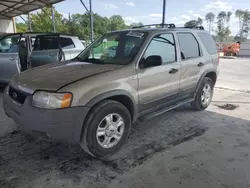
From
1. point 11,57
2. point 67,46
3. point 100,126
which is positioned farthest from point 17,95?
point 67,46

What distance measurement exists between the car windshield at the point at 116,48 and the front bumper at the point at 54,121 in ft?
3.66

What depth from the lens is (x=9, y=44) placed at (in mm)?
6234

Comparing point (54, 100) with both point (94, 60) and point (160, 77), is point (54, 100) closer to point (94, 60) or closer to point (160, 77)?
point (94, 60)

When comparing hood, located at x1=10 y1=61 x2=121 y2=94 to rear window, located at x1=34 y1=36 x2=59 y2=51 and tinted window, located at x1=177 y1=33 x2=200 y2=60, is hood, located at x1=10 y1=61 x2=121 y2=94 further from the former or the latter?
rear window, located at x1=34 y1=36 x2=59 y2=51

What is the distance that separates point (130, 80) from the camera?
301 centimetres

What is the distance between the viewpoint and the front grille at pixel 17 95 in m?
2.69

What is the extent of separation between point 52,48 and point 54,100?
4443mm

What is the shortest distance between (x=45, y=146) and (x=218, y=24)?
244 ft

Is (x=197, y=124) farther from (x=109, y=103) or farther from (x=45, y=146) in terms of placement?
(x=45, y=146)

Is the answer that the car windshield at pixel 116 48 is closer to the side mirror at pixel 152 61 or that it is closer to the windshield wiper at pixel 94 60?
the windshield wiper at pixel 94 60

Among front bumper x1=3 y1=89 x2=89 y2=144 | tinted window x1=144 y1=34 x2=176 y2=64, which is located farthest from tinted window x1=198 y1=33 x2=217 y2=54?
front bumper x1=3 y1=89 x2=89 y2=144

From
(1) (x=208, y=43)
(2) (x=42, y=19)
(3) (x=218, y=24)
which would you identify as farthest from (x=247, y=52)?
(3) (x=218, y=24)

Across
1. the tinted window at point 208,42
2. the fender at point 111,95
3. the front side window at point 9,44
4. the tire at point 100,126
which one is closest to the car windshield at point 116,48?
the fender at point 111,95

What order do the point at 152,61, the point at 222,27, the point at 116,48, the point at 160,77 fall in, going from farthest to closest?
the point at 222,27, the point at 116,48, the point at 160,77, the point at 152,61
